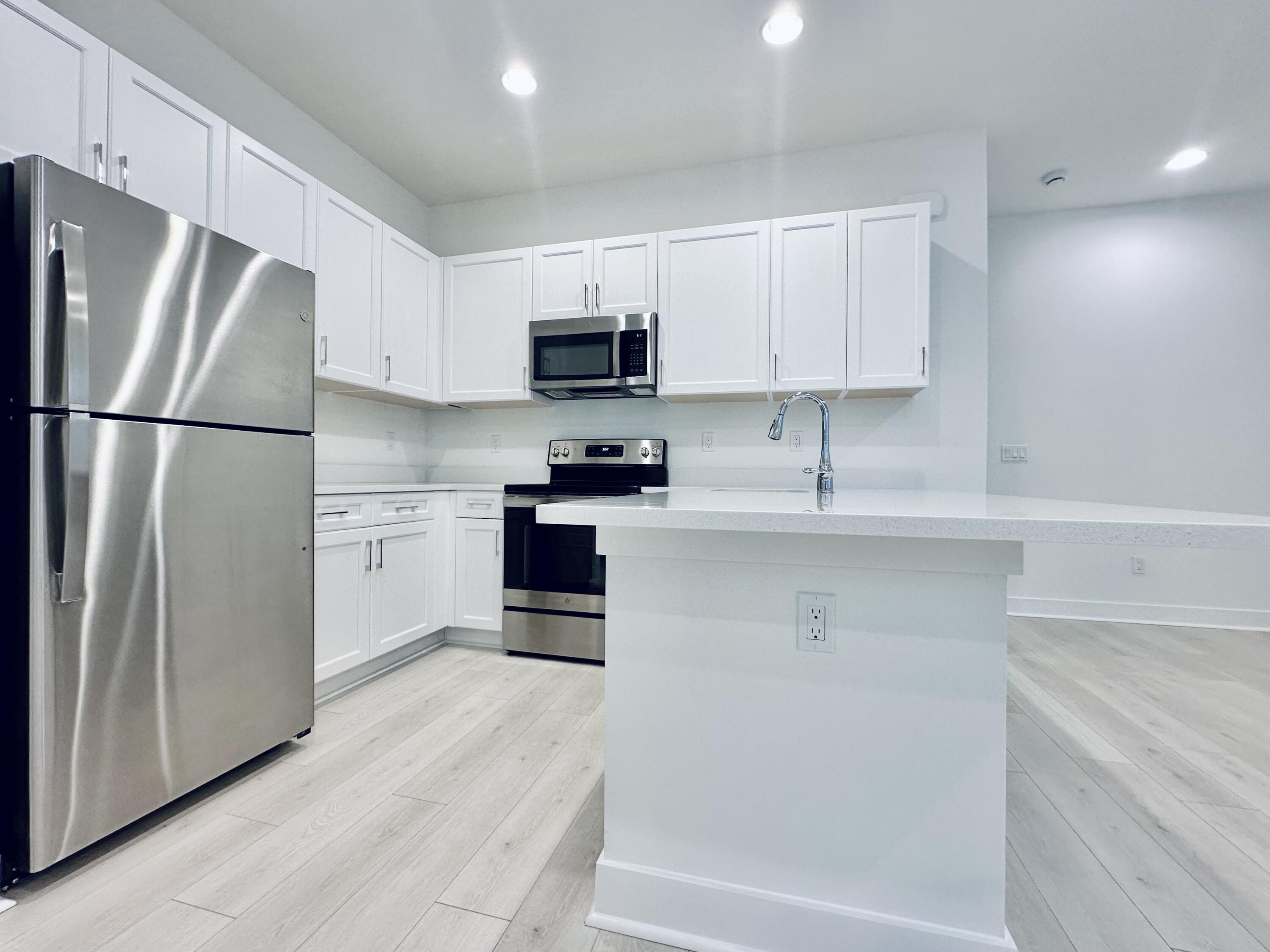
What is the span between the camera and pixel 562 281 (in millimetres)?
3191

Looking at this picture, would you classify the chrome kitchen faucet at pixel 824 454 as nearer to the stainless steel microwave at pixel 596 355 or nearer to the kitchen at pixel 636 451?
the kitchen at pixel 636 451

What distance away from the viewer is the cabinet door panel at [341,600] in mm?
2301

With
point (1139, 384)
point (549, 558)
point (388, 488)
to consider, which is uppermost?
point (1139, 384)

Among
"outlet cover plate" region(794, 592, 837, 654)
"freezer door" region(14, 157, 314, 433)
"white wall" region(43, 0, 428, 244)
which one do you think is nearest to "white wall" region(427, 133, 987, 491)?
"white wall" region(43, 0, 428, 244)

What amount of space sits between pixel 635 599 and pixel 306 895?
1010 mm

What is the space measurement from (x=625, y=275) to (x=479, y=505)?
149 cm

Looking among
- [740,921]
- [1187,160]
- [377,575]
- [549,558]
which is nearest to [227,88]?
[377,575]

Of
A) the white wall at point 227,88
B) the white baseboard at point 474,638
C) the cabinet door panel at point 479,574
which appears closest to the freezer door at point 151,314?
the white wall at point 227,88

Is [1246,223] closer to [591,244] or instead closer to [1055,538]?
[591,244]

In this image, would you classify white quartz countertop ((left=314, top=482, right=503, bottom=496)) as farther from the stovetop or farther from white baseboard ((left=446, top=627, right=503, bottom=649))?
white baseboard ((left=446, top=627, right=503, bottom=649))

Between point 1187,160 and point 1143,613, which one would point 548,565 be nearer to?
point 1143,613

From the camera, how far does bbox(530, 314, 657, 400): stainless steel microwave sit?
9.82 ft

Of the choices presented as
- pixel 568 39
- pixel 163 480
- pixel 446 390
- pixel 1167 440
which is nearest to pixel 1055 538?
pixel 163 480

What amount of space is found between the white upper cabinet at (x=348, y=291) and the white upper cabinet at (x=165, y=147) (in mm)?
485
